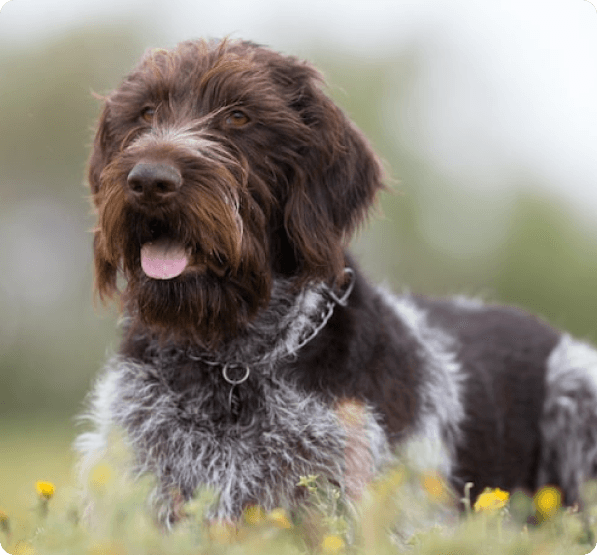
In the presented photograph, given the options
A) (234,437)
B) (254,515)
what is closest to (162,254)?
(234,437)

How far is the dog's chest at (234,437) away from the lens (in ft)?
12.5

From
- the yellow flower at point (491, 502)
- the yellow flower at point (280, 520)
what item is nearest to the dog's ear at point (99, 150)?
the yellow flower at point (280, 520)

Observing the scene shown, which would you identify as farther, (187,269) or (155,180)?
(187,269)

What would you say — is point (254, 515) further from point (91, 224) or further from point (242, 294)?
point (91, 224)

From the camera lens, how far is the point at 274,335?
161 inches

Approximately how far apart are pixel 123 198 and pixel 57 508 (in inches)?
47.3

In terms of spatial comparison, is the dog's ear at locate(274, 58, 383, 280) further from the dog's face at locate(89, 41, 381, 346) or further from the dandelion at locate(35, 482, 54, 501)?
the dandelion at locate(35, 482, 54, 501)

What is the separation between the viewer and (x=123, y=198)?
3.50 m

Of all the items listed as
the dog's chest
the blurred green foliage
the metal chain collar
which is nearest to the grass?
the dog's chest

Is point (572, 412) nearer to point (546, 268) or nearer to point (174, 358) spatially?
point (174, 358)

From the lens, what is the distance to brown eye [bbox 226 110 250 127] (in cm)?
394

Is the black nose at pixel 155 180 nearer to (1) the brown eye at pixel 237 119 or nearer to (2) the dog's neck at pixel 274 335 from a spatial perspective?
(1) the brown eye at pixel 237 119

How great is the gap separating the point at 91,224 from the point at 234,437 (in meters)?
9.90

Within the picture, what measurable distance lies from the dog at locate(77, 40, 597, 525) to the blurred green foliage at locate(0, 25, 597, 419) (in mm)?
8603
